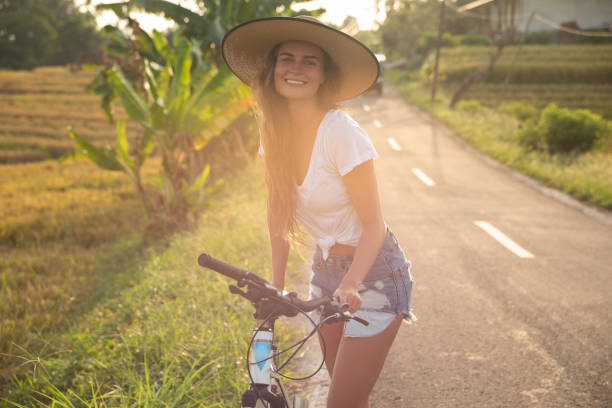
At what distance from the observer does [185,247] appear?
217 inches

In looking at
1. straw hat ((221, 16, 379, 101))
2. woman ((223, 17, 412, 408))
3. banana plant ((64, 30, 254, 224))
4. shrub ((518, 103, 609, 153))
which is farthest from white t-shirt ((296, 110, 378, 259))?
shrub ((518, 103, 609, 153))

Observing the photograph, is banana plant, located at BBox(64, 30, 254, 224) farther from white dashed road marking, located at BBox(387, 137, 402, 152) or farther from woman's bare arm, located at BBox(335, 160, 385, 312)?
white dashed road marking, located at BBox(387, 137, 402, 152)

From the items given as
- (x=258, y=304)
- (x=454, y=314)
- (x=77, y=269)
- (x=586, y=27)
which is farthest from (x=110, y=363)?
(x=586, y=27)

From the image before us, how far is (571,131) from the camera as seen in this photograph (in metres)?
10.6

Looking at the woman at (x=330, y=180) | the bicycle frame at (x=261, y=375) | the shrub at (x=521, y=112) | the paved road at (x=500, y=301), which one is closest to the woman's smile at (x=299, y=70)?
the woman at (x=330, y=180)

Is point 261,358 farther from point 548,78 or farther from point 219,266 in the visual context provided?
point 548,78

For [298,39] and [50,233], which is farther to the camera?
[50,233]

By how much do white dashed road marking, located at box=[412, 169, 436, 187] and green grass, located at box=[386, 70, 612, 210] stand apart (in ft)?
7.44

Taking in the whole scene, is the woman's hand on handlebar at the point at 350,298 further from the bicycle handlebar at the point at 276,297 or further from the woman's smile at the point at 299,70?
the woman's smile at the point at 299,70

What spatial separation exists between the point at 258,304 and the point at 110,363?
2.18 meters

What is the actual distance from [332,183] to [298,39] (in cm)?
63

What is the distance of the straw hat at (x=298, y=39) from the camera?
1.67 meters

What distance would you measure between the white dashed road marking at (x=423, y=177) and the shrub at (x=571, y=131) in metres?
3.53

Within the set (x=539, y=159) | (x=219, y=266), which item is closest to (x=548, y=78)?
(x=539, y=159)
